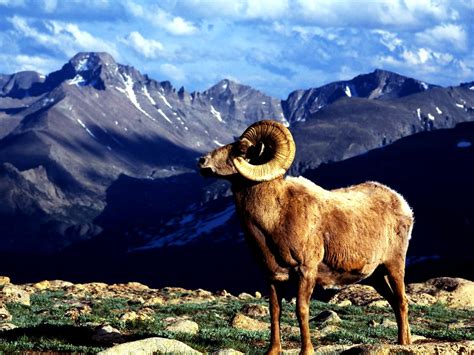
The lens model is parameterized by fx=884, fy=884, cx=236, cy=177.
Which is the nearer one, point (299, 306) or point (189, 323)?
point (299, 306)

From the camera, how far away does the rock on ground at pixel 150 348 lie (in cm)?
1827

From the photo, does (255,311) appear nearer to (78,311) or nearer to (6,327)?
(78,311)

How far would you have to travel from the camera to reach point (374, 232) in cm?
2127

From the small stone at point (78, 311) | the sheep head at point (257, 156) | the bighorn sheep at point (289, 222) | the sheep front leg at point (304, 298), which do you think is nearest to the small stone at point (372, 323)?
the small stone at point (78, 311)

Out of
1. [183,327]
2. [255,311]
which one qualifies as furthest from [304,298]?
[255,311]

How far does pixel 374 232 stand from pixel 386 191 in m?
2.01

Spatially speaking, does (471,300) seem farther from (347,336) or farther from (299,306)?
(299,306)

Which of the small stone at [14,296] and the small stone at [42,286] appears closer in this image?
the small stone at [14,296]

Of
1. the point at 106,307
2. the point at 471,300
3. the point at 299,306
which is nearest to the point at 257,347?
the point at 299,306

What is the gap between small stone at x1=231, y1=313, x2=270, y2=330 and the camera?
30170mm

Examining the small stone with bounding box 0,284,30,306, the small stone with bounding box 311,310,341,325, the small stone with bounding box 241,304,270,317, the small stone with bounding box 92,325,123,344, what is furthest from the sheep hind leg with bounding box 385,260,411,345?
the small stone with bounding box 0,284,30,306

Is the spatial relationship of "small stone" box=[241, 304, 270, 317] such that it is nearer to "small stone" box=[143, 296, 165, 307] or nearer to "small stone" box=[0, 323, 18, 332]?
"small stone" box=[143, 296, 165, 307]

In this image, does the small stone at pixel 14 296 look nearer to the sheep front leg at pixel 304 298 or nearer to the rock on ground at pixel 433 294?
the rock on ground at pixel 433 294

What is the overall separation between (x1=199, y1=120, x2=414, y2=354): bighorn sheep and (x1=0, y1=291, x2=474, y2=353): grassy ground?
259cm
